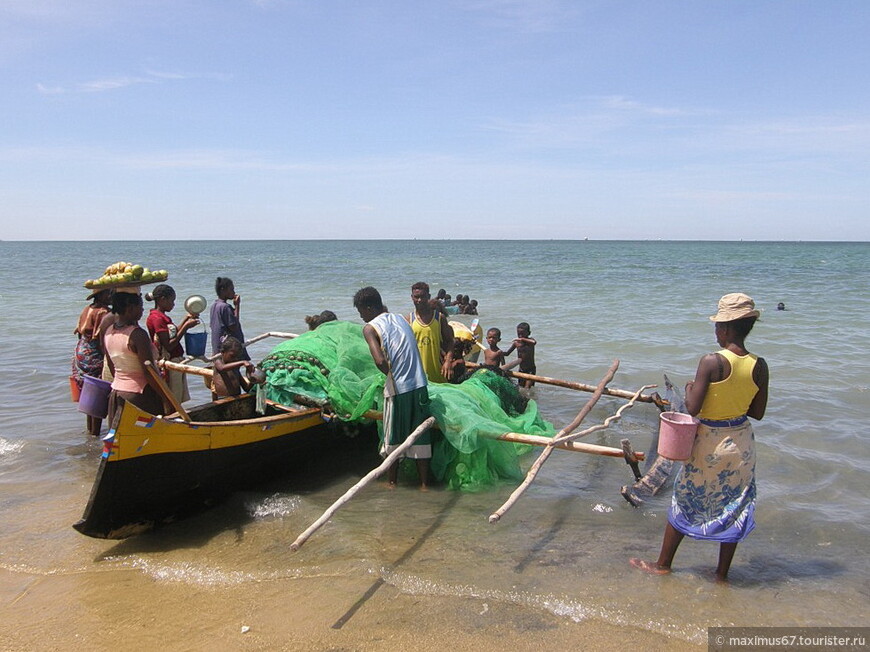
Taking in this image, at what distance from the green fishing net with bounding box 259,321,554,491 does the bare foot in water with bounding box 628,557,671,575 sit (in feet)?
4.51

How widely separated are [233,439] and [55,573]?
140 cm

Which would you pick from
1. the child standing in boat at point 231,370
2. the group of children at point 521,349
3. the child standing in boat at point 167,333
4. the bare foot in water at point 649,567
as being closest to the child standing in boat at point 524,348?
the group of children at point 521,349

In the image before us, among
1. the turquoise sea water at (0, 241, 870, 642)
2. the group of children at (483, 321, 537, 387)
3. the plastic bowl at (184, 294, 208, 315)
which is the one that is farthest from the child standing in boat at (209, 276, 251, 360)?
the group of children at (483, 321, 537, 387)

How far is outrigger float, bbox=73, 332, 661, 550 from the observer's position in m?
4.12

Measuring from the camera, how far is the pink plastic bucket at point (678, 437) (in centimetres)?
349

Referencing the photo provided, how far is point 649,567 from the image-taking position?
13.6 feet

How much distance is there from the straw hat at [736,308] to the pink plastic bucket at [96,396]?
4.93m

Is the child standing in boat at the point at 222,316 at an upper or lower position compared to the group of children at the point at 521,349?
upper

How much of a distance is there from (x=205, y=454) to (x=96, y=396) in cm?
158

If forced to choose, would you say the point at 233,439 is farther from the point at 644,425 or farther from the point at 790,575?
the point at 644,425

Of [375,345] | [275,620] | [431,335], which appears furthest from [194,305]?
[275,620]

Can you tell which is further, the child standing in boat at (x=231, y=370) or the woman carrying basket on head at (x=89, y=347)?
the woman carrying basket on head at (x=89, y=347)

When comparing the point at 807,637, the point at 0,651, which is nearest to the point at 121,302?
the point at 0,651

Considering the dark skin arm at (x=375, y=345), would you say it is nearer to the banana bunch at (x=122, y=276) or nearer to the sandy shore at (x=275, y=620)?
the banana bunch at (x=122, y=276)
